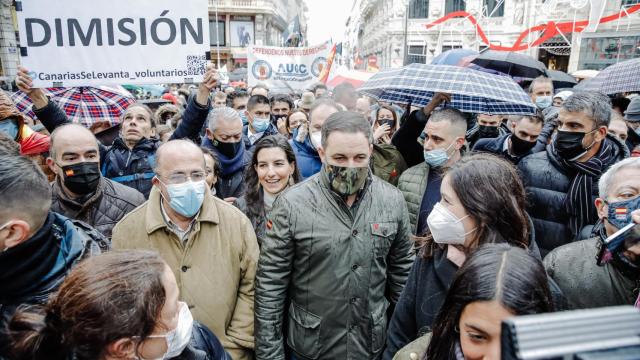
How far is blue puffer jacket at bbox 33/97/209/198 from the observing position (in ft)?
12.2

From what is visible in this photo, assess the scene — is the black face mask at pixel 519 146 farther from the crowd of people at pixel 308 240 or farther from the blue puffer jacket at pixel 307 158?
the blue puffer jacket at pixel 307 158

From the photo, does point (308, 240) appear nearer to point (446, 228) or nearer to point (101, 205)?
point (446, 228)

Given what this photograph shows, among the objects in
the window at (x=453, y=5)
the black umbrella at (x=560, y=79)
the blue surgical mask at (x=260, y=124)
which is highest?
the window at (x=453, y=5)

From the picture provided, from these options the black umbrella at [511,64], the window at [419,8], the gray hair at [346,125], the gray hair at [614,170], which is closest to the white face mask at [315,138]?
the gray hair at [346,125]

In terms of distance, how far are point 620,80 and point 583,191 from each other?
272cm

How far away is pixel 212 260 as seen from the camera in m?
2.46

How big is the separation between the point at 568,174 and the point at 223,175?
313 centimetres

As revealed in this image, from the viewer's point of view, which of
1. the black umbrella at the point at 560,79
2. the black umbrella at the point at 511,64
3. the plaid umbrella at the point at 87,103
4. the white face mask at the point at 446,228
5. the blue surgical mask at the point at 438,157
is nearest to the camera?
the white face mask at the point at 446,228

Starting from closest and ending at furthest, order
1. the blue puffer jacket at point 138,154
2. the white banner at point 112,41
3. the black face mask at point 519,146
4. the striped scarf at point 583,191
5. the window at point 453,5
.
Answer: the striped scarf at point 583,191 < the white banner at point 112,41 < the blue puffer jacket at point 138,154 < the black face mask at point 519,146 < the window at point 453,5

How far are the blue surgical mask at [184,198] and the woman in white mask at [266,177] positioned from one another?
2.51 ft

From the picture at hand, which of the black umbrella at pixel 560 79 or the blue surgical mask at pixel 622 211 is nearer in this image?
the blue surgical mask at pixel 622 211

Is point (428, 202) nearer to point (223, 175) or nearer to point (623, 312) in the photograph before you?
point (223, 175)

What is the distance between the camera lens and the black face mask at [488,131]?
217 inches

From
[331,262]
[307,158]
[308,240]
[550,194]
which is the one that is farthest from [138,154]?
[550,194]
